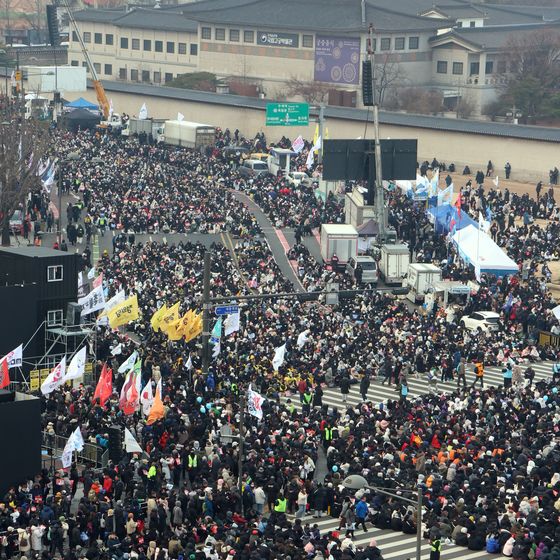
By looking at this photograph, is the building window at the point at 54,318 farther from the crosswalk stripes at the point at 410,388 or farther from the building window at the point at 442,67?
the building window at the point at 442,67

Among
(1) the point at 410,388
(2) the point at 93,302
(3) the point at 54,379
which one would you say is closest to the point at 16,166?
(2) the point at 93,302

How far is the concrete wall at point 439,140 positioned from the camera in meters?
93.6

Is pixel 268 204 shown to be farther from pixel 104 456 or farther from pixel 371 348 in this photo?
pixel 104 456

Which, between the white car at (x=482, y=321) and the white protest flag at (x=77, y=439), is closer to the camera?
the white protest flag at (x=77, y=439)

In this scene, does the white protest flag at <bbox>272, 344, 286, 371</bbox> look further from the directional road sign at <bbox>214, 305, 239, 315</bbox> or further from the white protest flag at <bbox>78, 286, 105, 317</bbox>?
the white protest flag at <bbox>78, 286, 105, 317</bbox>

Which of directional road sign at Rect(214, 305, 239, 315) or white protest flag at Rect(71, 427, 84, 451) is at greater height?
directional road sign at Rect(214, 305, 239, 315)

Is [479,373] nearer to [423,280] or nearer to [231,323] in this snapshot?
[231,323]

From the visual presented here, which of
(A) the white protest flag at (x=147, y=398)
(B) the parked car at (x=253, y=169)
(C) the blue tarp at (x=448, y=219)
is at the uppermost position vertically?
(B) the parked car at (x=253, y=169)

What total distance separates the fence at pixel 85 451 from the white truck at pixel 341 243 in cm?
2772

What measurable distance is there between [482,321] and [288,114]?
38.9 meters

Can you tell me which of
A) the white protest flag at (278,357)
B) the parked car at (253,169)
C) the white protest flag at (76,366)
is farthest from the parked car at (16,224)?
the white protest flag at (76,366)

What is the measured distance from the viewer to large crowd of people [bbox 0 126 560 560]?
119 feet

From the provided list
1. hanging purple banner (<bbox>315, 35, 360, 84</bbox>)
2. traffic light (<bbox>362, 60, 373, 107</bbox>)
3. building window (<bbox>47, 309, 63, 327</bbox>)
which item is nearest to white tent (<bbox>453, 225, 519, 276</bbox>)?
traffic light (<bbox>362, 60, 373, 107</bbox>)

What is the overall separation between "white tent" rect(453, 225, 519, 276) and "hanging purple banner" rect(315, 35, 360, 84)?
58065 millimetres
